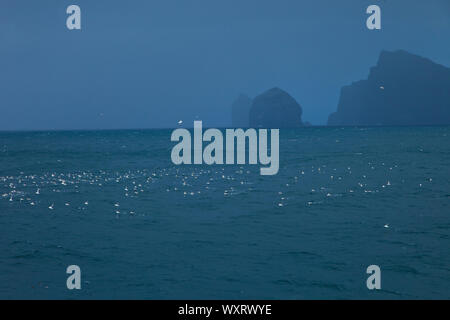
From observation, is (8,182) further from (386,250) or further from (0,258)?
(386,250)

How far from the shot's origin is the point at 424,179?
3166cm

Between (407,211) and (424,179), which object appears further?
(424,179)

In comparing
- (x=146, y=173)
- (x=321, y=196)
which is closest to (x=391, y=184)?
(x=321, y=196)

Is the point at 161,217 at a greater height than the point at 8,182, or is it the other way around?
the point at 8,182

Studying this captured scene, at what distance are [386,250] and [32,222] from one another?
14.9 m

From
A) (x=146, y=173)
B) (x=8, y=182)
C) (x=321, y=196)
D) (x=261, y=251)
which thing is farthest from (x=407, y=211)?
(x=8, y=182)

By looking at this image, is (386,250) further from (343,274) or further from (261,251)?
(261,251)

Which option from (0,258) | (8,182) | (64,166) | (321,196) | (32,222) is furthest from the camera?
(64,166)

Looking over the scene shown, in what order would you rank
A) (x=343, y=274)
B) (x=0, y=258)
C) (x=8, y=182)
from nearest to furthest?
(x=343, y=274) → (x=0, y=258) → (x=8, y=182)

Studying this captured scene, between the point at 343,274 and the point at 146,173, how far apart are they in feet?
105
